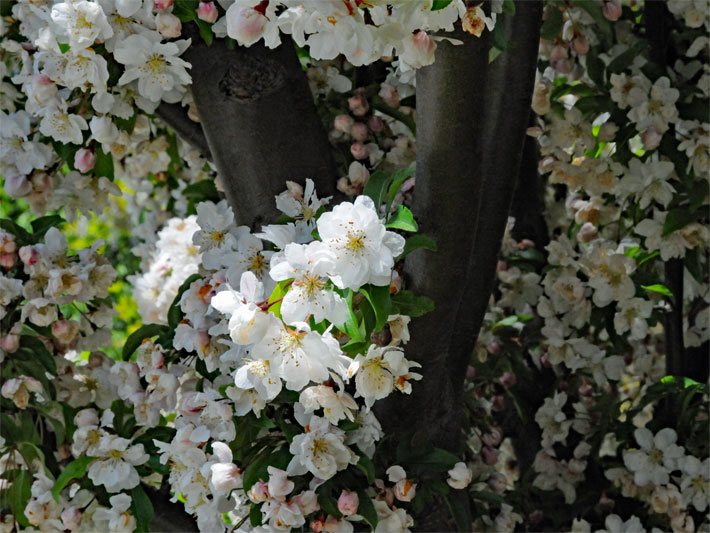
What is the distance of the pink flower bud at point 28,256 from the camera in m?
1.94

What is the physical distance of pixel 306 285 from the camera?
1.34m

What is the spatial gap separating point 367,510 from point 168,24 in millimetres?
815

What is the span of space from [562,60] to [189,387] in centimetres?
112

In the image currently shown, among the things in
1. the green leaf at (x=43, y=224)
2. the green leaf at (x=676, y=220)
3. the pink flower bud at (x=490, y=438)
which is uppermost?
the green leaf at (x=43, y=224)

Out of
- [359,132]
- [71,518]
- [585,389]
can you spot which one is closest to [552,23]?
[359,132]

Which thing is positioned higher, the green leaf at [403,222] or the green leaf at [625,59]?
the green leaf at [403,222]

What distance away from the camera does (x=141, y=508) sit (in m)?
1.92

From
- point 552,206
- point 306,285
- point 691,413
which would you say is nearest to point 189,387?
point 306,285

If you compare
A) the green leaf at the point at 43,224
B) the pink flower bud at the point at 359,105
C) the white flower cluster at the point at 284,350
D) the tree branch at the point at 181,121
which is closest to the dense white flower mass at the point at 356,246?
the white flower cluster at the point at 284,350

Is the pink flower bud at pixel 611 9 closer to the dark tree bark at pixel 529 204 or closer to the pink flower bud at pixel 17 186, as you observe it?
the dark tree bark at pixel 529 204

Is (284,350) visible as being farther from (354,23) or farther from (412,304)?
(354,23)

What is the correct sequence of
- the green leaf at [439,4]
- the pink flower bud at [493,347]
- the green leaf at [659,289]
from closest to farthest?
1. the green leaf at [439,4]
2. the green leaf at [659,289]
3. the pink flower bud at [493,347]

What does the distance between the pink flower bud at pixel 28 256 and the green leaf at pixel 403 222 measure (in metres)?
0.80

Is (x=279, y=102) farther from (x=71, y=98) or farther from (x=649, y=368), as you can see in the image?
(x=649, y=368)
